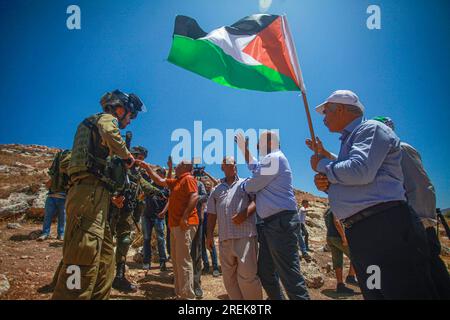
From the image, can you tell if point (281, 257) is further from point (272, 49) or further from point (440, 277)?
point (272, 49)

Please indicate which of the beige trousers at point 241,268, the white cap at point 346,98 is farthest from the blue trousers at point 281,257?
the white cap at point 346,98

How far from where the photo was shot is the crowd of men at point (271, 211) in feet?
7.72

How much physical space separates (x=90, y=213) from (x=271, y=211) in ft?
7.26

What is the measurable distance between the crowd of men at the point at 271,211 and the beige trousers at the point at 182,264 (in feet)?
0.05

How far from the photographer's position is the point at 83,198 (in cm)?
313

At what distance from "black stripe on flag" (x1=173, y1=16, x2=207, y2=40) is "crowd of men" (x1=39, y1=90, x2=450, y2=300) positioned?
1.23 m

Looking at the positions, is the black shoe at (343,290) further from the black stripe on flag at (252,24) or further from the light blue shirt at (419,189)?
the black stripe on flag at (252,24)

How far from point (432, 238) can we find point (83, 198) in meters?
3.99

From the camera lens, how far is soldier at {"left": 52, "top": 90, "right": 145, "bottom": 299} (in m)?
2.84

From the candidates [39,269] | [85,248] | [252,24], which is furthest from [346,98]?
[39,269]

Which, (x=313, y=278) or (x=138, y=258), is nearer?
(x=313, y=278)

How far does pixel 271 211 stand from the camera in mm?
3650

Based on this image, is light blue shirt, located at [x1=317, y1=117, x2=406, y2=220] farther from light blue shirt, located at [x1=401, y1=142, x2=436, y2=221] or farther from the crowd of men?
light blue shirt, located at [x1=401, y1=142, x2=436, y2=221]
